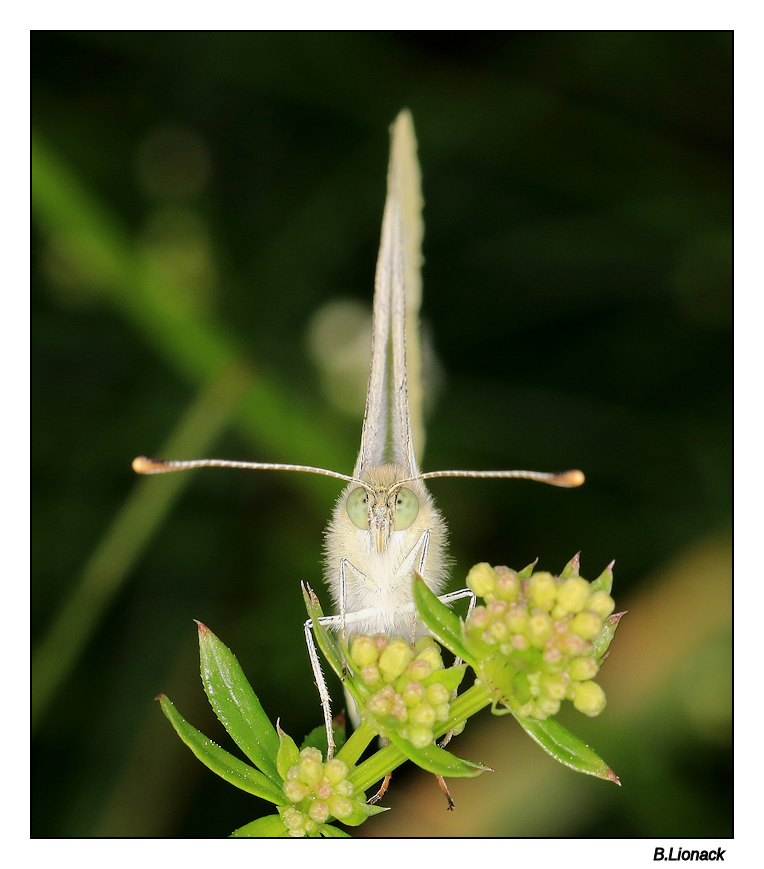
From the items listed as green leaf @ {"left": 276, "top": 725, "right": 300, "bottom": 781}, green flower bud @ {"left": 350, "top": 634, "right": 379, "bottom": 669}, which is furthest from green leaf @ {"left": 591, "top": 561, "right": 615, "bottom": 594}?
green leaf @ {"left": 276, "top": 725, "right": 300, "bottom": 781}

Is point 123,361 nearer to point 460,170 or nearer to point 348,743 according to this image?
point 460,170

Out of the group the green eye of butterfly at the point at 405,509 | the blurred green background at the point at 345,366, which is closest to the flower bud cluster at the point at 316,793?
the green eye of butterfly at the point at 405,509

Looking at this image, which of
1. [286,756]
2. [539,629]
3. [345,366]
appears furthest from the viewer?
[345,366]

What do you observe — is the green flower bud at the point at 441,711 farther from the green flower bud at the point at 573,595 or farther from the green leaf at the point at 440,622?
the green flower bud at the point at 573,595

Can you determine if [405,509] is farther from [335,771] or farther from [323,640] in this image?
[335,771]

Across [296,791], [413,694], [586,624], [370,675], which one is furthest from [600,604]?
[296,791]

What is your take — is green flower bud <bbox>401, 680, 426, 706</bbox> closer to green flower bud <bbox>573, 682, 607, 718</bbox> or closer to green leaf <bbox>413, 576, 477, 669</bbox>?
green leaf <bbox>413, 576, 477, 669</bbox>
